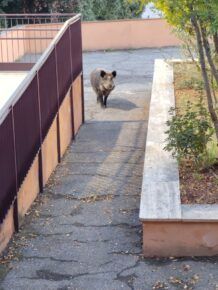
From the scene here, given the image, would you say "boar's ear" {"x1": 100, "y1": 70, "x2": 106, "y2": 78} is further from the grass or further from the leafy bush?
the leafy bush

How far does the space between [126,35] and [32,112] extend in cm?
1722

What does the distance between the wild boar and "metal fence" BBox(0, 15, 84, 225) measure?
7.42 feet

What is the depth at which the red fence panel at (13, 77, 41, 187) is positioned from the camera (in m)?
7.71

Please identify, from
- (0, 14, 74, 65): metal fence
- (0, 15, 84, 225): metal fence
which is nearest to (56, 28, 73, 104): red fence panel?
(0, 15, 84, 225): metal fence

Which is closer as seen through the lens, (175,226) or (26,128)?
(175,226)

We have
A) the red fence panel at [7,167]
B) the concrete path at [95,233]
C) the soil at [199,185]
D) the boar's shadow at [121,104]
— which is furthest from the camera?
the boar's shadow at [121,104]

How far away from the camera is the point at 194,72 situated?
15023 mm

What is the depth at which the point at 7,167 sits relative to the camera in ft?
23.5

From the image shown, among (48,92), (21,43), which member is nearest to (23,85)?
(48,92)

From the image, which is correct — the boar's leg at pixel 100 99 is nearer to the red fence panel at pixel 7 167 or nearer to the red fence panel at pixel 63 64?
the red fence panel at pixel 63 64

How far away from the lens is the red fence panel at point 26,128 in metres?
7.71

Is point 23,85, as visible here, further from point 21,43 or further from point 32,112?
point 21,43

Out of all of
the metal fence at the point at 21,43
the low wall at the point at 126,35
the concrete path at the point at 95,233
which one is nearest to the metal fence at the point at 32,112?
the concrete path at the point at 95,233

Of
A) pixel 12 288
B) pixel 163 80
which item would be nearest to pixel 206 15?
pixel 12 288
